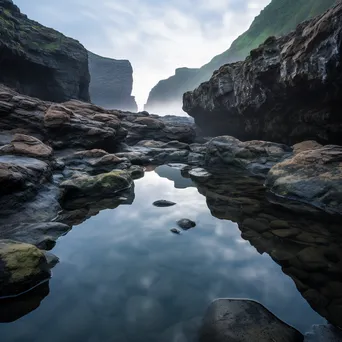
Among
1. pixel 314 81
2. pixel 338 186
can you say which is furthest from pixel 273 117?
pixel 338 186

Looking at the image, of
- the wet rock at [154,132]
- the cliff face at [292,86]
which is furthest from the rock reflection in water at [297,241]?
the wet rock at [154,132]

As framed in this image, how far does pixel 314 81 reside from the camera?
1277 centimetres

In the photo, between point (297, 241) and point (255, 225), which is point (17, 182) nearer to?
point (255, 225)

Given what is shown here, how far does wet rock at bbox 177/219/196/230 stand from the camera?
7.26 m

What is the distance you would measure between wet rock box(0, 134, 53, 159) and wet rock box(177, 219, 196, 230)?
26.4 ft

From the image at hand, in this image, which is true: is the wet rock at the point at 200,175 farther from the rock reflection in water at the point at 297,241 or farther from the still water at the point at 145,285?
the still water at the point at 145,285

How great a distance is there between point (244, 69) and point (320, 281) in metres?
19.7

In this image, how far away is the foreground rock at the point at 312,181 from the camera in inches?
331

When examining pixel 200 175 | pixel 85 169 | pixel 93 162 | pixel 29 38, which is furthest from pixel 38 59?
pixel 200 175

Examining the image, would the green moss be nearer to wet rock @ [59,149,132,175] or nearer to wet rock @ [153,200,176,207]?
wet rock @ [153,200,176,207]

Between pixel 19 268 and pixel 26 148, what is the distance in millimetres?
8765

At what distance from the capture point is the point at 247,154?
16953 millimetres

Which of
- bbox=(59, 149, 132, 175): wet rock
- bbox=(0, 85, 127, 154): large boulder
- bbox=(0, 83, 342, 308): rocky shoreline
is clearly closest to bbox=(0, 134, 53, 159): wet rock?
bbox=(0, 83, 342, 308): rocky shoreline

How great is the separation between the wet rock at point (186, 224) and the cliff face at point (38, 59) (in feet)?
135
